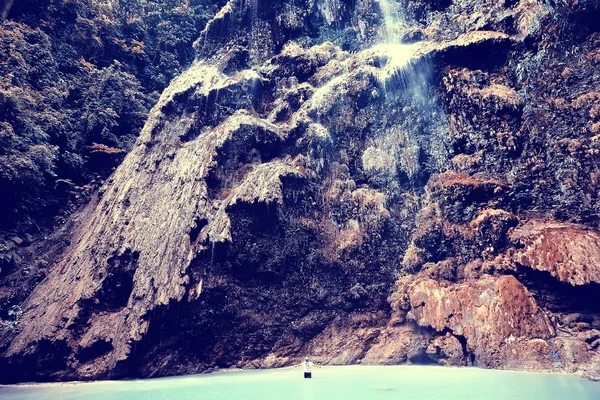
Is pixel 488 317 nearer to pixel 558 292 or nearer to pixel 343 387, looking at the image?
pixel 558 292

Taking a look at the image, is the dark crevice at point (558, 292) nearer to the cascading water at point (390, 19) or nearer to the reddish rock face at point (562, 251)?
the reddish rock face at point (562, 251)

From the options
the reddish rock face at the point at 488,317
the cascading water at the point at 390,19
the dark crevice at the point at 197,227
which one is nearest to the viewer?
the reddish rock face at the point at 488,317

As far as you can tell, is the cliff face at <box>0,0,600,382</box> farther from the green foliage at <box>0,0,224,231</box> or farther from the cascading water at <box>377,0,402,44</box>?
the green foliage at <box>0,0,224,231</box>

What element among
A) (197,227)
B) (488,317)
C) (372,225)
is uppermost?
(372,225)

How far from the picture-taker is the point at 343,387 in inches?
A: 521

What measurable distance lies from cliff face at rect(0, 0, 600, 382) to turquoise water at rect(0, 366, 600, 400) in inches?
57.9

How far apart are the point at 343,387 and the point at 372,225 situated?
1004 centimetres

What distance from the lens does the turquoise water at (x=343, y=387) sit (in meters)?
11.2

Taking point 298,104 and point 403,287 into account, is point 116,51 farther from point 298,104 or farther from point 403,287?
point 403,287

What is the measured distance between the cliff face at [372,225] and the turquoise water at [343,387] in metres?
1.47

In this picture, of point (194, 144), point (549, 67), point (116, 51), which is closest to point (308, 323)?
point (194, 144)

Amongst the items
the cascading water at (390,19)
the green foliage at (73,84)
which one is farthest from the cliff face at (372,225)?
the green foliage at (73,84)

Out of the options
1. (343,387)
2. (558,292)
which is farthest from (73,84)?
(558,292)

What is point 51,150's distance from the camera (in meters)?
26.4
